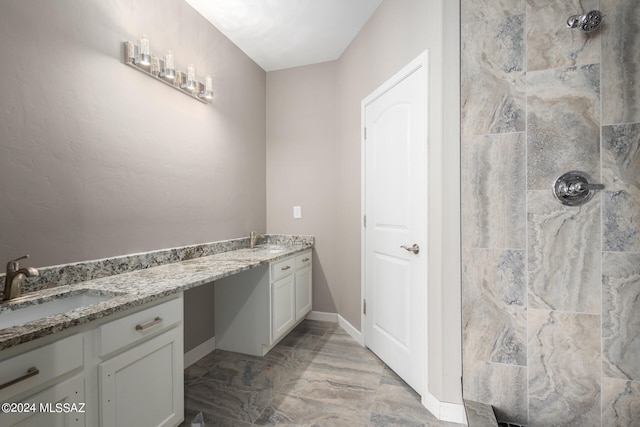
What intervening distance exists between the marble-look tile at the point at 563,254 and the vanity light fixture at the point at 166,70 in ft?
7.54

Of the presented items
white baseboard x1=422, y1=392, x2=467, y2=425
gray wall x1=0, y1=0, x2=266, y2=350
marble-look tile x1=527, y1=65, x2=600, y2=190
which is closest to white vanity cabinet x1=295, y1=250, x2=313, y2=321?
gray wall x1=0, y1=0, x2=266, y2=350

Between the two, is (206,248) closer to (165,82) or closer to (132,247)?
(132,247)

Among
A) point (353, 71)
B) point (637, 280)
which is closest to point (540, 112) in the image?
point (637, 280)

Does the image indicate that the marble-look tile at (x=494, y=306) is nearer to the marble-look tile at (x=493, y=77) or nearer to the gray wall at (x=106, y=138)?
the marble-look tile at (x=493, y=77)

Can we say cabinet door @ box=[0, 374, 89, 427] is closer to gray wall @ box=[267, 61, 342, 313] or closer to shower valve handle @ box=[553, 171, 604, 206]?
shower valve handle @ box=[553, 171, 604, 206]

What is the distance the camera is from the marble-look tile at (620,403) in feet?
4.40

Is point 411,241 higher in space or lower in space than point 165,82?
lower

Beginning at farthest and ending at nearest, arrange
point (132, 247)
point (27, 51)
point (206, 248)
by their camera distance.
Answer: point (206, 248)
point (132, 247)
point (27, 51)

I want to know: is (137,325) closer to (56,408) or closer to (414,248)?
(56,408)

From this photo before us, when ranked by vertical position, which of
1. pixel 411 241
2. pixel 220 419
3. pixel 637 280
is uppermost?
pixel 411 241

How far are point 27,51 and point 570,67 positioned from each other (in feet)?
8.18

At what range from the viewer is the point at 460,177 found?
1589mm

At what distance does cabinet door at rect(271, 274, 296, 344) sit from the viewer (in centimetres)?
234

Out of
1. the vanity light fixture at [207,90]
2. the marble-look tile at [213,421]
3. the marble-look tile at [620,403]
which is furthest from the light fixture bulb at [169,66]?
the marble-look tile at [620,403]
